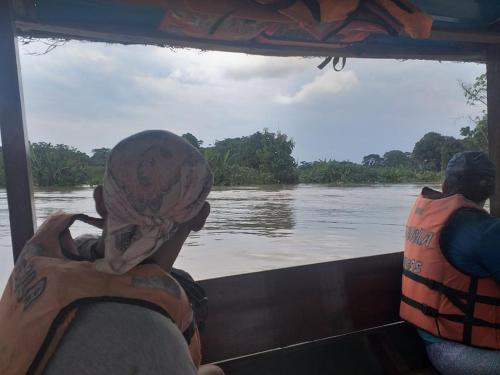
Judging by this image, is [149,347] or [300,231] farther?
[300,231]

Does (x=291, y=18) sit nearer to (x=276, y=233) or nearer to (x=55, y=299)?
(x=55, y=299)

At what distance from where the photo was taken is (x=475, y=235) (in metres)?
1.65

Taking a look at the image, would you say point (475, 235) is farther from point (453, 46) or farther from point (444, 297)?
point (453, 46)

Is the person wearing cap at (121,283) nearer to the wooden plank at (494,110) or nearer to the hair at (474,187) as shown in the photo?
the hair at (474,187)

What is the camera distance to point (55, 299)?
2.62ft

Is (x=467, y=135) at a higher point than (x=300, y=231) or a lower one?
higher

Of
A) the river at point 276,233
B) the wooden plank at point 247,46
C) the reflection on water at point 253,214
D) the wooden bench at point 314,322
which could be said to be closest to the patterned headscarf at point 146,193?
the wooden bench at point 314,322

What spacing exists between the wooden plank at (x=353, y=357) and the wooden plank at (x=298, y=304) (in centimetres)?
4

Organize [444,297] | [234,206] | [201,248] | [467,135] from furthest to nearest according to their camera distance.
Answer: [234,206] < [467,135] < [201,248] < [444,297]

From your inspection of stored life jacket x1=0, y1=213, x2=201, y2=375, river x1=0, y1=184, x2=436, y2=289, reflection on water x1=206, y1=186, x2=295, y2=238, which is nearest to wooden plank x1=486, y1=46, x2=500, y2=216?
river x1=0, y1=184, x2=436, y2=289

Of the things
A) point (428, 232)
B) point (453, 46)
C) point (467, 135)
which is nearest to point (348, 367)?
point (428, 232)

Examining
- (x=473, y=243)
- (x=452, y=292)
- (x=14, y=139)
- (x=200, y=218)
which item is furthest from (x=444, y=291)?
(x=14, y=139)

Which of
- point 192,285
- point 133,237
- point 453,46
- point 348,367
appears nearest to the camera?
point 133,237

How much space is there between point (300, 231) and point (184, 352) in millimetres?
10777
